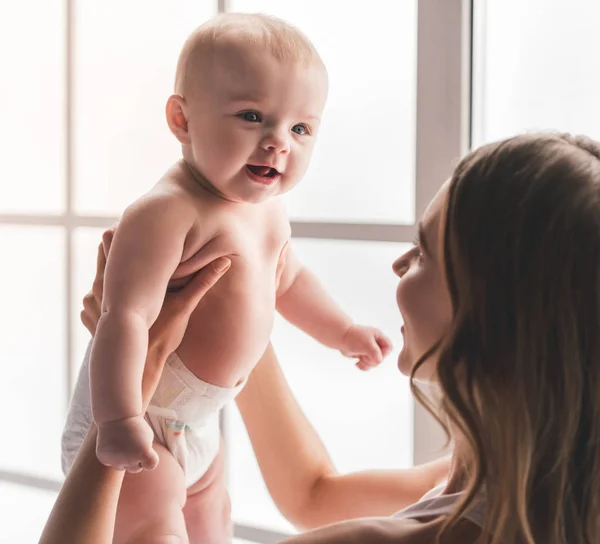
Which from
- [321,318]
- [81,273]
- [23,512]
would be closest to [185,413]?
[321,318]

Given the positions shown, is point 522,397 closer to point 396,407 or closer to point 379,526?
point 379,526

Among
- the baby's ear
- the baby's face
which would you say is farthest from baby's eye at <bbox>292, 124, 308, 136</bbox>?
the baby's ear

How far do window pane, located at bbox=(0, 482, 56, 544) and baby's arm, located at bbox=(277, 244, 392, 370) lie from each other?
31.6 inches

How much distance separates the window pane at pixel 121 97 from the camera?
1614mm

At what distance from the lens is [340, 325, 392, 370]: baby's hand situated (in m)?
1.18

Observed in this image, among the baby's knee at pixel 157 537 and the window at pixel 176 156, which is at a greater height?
the window at pixel 176 156

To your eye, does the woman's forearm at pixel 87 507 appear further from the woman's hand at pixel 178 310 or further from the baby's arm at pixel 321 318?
the baby's arm at pixel 321 318

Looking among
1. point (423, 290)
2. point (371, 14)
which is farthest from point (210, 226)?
point (371, 14)

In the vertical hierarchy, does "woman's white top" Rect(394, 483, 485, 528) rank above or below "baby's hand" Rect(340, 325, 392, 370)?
below

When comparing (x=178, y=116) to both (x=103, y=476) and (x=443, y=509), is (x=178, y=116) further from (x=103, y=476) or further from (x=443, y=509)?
(x=443, y=509)

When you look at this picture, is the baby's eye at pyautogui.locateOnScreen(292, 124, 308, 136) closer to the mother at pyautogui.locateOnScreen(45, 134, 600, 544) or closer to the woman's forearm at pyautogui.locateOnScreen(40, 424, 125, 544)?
the mother at pyautogui.locateOnScreen(45, 134, 600, 544)

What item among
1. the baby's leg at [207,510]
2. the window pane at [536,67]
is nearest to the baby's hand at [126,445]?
the baby's leg at [207,510]

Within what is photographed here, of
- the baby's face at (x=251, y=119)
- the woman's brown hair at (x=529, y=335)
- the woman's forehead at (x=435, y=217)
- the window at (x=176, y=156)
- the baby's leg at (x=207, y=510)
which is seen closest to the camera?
the woman's brown hair at (x=529, y=335)

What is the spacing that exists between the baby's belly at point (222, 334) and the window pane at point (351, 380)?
37 centimetres
